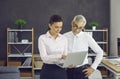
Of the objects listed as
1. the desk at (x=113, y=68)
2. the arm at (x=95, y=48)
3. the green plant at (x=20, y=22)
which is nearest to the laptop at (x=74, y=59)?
the arm at (x=95, y=48)

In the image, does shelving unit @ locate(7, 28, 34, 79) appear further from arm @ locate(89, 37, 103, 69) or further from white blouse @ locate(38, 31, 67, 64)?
white blouse @ locate(38, 31, 67, 64)

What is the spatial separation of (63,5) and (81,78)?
366 centimetres

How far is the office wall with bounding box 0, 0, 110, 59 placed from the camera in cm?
650

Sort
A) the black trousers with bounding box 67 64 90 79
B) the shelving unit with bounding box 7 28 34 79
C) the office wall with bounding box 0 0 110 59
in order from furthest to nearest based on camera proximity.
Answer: the office wall with bounding box 0 0 110 59 < the shelving unit with bounding box 7 28 34 79 < the black trousers with bounding box 67 64 90 79

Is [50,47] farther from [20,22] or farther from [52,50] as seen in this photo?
[20,22]

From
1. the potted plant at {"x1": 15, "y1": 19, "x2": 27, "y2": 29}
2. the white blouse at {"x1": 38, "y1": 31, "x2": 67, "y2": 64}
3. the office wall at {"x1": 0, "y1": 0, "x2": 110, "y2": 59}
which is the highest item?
the office wall at {"x1": 0, "y1": 0, "x2": 110, "y2": 59}

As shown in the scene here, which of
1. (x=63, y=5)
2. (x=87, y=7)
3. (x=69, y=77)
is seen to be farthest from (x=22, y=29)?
(x=69, y=77)

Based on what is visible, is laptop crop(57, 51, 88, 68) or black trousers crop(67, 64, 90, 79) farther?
black trousers crop(67, 64, 90, 79)

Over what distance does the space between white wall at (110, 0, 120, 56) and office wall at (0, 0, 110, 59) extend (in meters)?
0.16

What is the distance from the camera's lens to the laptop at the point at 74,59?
109 inches

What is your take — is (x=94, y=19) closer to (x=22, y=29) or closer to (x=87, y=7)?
(x=87, y=7)

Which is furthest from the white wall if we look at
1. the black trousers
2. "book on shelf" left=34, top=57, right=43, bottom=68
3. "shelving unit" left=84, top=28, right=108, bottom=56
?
the black trousers

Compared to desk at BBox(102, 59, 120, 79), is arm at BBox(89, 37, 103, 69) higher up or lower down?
higher up

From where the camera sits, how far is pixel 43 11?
6.53m
